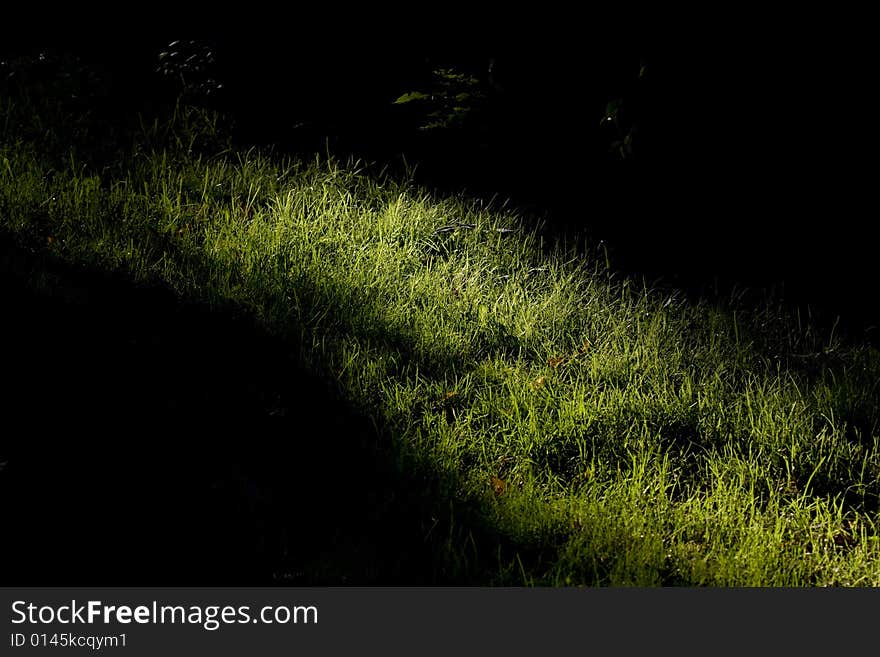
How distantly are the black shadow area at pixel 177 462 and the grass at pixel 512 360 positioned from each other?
176 mm

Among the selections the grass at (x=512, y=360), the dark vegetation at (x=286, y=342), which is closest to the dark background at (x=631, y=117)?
the dark vegetation at (x=286, y=342)

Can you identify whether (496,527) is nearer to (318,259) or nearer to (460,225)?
(318,259)

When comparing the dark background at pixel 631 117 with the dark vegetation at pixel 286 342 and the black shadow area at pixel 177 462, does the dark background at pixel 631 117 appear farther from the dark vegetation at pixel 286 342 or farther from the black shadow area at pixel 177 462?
the black shadow area at pixel 177 462

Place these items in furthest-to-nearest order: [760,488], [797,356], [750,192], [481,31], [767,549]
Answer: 1. [481,31]
2. [750,192]
3. [797,356]
4. [760,488]
5. [767,549]

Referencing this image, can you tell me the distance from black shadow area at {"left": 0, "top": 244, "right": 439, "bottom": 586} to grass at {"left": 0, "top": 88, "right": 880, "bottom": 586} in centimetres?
18

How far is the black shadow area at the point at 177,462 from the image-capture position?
2523 mm

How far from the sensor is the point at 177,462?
9.47 ft

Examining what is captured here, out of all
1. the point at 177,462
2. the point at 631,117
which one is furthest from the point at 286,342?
the point at 631,117

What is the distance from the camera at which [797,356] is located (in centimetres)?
399

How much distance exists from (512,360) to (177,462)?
150 centimetres

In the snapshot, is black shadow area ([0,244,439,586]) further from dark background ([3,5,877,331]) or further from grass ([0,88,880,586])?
dark background ([3,5,877,331])

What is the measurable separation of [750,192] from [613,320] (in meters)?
1.28

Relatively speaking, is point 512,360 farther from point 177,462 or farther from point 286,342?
point 177,462

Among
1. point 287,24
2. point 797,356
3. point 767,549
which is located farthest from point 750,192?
point 287,24
